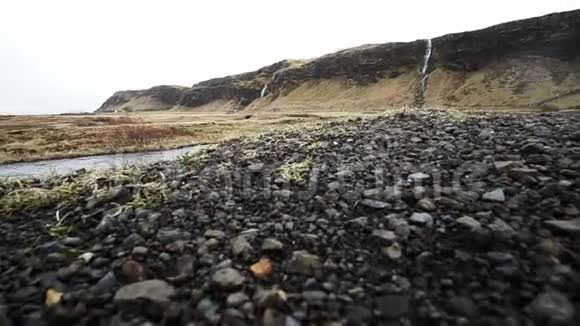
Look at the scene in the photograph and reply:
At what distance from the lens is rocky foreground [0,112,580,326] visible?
2924 millimetres

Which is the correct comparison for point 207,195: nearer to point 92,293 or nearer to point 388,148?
point 92,293

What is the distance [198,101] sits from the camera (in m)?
134

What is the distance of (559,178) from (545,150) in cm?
136

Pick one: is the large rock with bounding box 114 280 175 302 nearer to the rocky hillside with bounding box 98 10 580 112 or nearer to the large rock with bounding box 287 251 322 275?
the large rock with bounding box 287 251 322 275

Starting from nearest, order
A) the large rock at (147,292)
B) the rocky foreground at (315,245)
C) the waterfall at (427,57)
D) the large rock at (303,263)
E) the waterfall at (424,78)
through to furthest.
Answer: the rocky foreground at (315,245) < the large rock at (147,292) < the large rock at (303,263) < the waterfall at (424,78) < the waterfall at (427,57)

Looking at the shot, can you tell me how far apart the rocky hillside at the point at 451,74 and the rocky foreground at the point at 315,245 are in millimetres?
Result: 54370

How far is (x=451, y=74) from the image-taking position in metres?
81.6

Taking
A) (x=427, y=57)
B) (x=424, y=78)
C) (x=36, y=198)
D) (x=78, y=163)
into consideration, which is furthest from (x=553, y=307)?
(x=427, y=57)

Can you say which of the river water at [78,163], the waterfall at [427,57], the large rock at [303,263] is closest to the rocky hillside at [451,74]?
the waterfall at [427,57]

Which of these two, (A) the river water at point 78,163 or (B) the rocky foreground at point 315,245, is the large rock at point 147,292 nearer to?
(B) the rocky foreground at point 315,245

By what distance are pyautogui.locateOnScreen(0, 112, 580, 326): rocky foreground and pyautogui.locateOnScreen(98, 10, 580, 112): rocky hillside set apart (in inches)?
2141

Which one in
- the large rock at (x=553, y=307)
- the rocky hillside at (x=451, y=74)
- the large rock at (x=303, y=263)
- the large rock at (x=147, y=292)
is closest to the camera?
the large rock at (x=553, y=307)

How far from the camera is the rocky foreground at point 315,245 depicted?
2.92m

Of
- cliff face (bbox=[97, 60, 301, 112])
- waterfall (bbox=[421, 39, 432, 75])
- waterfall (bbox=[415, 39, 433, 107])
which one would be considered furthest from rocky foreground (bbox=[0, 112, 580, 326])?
cliff face (bbox=[97, 60, 301, 112])
